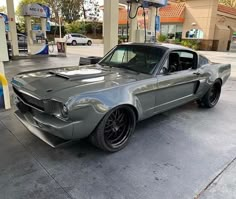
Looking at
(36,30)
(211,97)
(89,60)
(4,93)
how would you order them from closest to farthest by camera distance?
(4,93), (211,97), (89,60), (36,30)

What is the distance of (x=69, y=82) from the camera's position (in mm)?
2596

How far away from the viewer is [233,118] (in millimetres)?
4129

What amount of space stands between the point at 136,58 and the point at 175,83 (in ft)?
2.48

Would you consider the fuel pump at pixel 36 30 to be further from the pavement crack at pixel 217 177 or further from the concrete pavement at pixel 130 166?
the pavement crack at pixel 217 177

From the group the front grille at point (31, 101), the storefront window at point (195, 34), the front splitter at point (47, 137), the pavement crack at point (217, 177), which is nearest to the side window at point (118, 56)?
the front grille at point (31, 101)

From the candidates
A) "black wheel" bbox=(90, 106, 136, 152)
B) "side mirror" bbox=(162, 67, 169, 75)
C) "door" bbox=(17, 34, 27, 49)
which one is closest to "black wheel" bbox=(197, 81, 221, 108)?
"side mirror" bbox=(162, 67, 169, 75)

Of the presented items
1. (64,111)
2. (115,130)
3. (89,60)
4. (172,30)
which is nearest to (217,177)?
(115,130)

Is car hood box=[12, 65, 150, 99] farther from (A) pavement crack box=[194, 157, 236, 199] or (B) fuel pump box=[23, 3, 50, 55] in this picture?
(B) fuel pump box=[23, 3, 50, 55]

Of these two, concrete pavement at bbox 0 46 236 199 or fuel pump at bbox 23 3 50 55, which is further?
fuel pump at bbox 23 3 50 55

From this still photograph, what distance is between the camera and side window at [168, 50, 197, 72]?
3.54m

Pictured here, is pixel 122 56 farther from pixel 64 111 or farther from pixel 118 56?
pixel 64 111

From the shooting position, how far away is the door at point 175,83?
127 inches

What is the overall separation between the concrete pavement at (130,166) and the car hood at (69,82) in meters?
0.81

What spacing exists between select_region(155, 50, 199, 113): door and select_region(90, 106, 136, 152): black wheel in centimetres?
59
